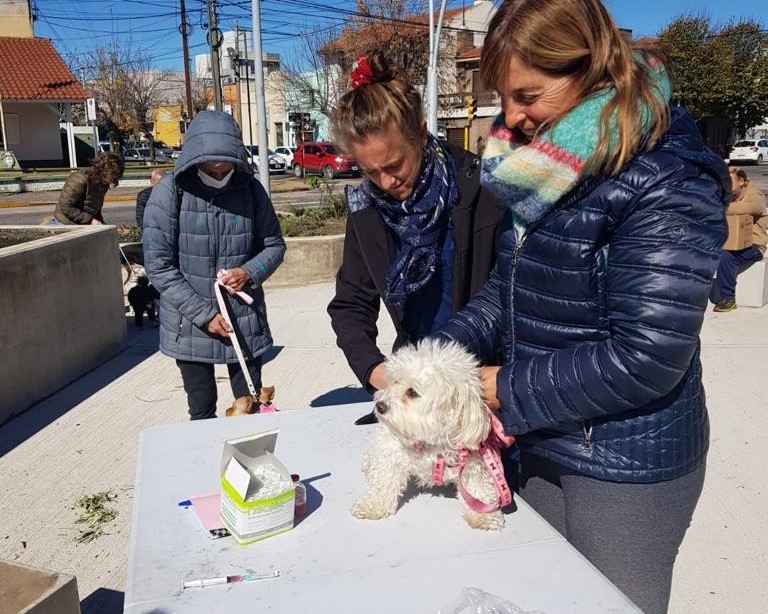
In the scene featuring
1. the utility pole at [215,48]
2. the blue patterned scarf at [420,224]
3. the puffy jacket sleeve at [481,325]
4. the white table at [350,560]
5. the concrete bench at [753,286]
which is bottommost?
the concrete bench at [753,286]

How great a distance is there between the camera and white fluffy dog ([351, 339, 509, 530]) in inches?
63.6

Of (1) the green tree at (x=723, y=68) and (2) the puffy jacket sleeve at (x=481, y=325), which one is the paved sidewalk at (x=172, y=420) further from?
(1) the green tree at (x=723, y=68)

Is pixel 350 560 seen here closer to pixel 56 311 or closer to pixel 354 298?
pixel 354 298

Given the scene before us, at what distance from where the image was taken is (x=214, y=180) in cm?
357

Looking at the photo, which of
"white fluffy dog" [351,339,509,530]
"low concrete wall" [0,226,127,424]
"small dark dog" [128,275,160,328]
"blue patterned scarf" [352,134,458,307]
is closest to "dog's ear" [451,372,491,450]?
"white fluffy dog" [351,339,509,530]

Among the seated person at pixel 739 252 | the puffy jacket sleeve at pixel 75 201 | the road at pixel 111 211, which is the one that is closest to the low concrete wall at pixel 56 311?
the puffy jacket sleeve at pixel 75 201

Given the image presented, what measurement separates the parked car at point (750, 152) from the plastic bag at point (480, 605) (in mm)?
46814

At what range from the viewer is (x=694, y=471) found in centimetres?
161

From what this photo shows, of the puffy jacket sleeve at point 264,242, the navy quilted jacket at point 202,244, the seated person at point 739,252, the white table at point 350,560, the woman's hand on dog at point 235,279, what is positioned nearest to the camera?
the white table at point 350,560

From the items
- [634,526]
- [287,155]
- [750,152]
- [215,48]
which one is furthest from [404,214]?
[750,152]

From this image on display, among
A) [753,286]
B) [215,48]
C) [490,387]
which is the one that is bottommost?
[753,286]

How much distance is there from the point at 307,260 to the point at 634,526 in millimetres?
7806

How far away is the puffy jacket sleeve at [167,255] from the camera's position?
3527 millimetres

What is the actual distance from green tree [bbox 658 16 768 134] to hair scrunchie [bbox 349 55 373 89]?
1632 inches
